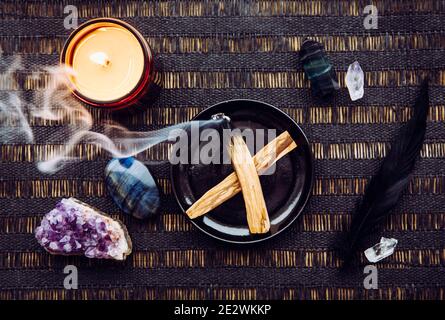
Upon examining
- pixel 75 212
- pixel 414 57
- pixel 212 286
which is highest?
pixel 414 57

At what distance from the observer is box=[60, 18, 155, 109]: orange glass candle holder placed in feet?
1.73

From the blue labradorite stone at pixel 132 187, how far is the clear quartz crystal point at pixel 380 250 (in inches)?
12.5

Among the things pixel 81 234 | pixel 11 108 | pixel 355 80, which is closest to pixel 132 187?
pixel 81 234

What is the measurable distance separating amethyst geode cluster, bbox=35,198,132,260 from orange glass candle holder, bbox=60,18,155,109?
0.16m

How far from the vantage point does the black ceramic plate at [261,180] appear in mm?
574

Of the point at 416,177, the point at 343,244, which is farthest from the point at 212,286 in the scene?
the point at 416,177

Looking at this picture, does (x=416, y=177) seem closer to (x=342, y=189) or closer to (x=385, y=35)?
(x=342, y=189)

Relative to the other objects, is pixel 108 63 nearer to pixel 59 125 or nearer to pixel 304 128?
pixel 59 125

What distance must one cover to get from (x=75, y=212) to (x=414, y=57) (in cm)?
54

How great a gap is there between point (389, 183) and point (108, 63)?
1.38 ft

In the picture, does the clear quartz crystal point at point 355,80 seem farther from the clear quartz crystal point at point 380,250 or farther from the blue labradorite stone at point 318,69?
the clear quartz crystal point at point 380,250

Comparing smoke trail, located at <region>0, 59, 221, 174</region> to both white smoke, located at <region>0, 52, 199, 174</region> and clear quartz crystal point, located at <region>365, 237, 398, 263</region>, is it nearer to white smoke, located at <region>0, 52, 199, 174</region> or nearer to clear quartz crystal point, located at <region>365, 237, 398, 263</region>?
white smoke, located at <region>0, 52, 199, 174</region>

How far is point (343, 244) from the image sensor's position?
0.59 metres

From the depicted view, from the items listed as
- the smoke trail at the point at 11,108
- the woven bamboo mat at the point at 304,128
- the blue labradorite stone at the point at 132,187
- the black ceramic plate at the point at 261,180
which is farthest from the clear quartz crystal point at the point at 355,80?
the smoke trail at the point at 11,108
